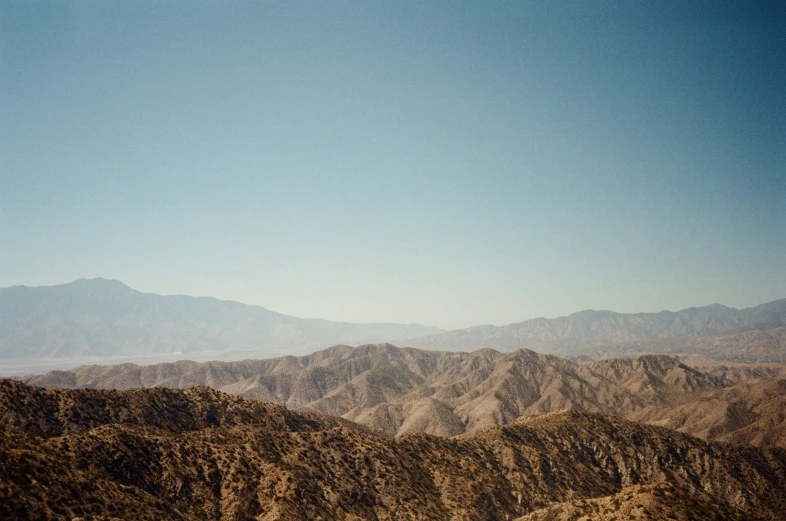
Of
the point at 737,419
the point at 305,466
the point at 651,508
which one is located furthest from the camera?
the point at 737,419

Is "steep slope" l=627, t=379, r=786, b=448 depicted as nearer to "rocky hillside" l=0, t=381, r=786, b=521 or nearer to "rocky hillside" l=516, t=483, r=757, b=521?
"rocky hillside" l=0, t=381, r=786, b=521

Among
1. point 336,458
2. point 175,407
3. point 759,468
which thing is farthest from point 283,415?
point 759,468

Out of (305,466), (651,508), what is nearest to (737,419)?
(651,508)

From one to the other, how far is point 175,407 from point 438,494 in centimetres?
5076

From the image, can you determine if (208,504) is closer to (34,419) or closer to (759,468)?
(34,419)

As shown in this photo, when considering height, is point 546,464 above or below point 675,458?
above

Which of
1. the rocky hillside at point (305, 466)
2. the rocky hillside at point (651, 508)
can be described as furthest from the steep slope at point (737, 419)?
the rocky hillside at point (651, 508)

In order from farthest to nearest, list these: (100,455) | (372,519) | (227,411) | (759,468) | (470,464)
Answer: (759,468) → (227,411) → (470,464) → (372,519) → (100,455)

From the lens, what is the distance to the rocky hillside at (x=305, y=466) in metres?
42.6

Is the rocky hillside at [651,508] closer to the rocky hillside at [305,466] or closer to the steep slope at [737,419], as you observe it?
the rocky hillside at [305,466]

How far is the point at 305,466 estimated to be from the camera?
6397 centimetres

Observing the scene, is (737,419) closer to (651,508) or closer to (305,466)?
(651,508)

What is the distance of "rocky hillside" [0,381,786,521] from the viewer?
4259 centimetres

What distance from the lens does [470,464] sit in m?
79.1
